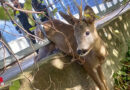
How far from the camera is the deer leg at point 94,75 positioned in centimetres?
313

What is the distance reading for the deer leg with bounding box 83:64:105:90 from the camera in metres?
3.13

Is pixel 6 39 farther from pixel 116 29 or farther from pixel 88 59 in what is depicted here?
pixel 116 29

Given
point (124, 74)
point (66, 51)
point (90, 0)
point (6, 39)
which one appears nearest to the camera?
point (6, 39)

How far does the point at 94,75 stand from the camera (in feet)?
10.4

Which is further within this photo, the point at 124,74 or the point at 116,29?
the point at 116,29

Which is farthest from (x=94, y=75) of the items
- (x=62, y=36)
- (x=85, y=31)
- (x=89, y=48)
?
(x=62, y=36)

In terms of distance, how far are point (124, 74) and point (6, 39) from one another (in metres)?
2.71

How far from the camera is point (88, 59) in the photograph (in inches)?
122

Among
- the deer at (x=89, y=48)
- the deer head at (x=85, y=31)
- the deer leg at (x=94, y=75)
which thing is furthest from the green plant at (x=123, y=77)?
the deer head at (x=85, y=31)

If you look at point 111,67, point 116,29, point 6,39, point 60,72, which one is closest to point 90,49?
point 60,72

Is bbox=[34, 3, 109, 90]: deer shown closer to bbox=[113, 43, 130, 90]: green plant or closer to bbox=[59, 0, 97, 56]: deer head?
bbox=[59, 0, 97, 56]: deer head

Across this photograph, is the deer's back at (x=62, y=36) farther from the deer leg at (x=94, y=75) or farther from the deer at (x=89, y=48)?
the deer leg at (x=94, y=75)

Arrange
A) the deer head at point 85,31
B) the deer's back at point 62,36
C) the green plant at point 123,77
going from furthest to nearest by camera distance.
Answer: the green plant at point 123,77 → the deer's back at point 62,36 → the deer head at point 85,31

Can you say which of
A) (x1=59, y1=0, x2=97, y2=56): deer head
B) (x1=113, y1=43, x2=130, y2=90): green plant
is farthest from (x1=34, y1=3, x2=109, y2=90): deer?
(x1=113, y1=43, x2=130, y2=90): green plant
